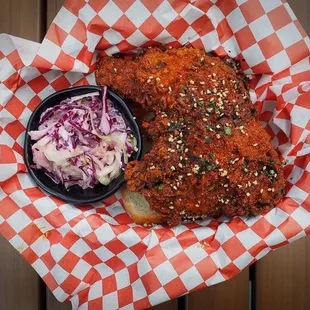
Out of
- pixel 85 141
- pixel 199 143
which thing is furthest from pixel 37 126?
pixel 199 143

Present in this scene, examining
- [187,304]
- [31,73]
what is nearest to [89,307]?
[187,304]

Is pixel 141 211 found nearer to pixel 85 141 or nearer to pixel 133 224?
pixel 133 224

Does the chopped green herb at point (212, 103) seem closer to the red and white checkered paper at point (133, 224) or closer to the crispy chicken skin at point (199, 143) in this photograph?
the crispy chicken skin at point (199, 143)

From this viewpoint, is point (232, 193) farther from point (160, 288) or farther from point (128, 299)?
point (128, 299)

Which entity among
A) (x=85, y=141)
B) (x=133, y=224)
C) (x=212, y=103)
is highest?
(x=212, y=103)

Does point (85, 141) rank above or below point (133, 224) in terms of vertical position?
above

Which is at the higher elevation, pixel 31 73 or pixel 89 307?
pixel 31 73
